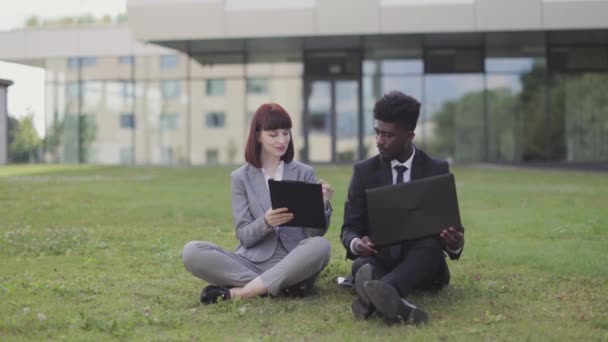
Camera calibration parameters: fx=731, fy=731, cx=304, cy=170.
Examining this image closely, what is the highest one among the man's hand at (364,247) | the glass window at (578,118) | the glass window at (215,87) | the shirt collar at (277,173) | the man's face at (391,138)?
the glass window at (215,87)

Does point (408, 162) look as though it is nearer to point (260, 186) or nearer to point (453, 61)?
point (260, 186)

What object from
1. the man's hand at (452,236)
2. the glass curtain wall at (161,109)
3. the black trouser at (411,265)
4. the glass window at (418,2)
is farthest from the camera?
the glass curtain wall at (161,109)

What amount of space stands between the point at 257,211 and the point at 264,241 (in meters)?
0.23

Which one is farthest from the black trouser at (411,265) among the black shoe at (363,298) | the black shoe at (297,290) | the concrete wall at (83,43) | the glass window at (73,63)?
the glass window at (73,63)

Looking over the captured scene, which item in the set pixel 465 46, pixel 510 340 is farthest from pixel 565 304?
pixel 465 46

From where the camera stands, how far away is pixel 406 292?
446 cm

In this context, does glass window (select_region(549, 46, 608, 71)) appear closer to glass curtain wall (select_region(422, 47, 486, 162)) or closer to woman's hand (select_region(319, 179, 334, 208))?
glass curtain wall (select_region(422, 47, 486, 162))

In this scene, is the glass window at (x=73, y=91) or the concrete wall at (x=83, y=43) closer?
the concrete wall at (x=83, y=43)

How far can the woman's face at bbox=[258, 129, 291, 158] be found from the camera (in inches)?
206

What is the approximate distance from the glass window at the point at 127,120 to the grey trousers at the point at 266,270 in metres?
24.6

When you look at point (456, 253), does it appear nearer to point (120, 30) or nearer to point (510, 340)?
point (510, 340)

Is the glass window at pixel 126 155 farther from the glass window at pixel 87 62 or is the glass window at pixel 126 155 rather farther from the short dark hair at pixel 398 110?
the short dark hair at pixel 398 110

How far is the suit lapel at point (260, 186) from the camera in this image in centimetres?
536

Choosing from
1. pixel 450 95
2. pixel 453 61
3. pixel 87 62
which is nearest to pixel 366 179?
pixel 450 95
